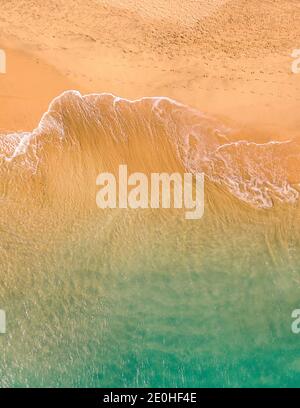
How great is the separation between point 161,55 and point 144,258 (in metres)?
→ 3.23

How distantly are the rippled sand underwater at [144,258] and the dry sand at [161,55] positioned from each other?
0.97ft

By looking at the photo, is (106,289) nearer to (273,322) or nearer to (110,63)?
(273,322)

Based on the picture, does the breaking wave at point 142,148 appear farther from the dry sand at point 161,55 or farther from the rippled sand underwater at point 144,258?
the dry sand at point 161,55

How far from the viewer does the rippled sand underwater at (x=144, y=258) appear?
672 cm

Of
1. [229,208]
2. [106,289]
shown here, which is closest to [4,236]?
[106,289]

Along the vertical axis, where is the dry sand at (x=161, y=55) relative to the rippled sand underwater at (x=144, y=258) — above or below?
above

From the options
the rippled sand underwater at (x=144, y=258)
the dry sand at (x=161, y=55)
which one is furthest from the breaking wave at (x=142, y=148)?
the dry sand at (x=161, y=55)

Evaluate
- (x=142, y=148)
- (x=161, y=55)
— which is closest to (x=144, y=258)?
(x=142, y=148)

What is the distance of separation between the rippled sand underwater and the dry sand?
0.97ft

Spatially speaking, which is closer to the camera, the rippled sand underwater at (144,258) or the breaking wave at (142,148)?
the rippled sand underwater at (144,258)

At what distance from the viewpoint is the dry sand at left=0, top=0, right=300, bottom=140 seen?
290 inches

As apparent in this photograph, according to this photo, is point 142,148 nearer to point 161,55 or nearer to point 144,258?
point 161,55

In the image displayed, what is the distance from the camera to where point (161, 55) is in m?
7.54

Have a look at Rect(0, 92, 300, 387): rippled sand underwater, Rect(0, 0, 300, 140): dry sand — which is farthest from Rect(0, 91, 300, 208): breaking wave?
Rect(0, 0, 300, 140): dry sand
